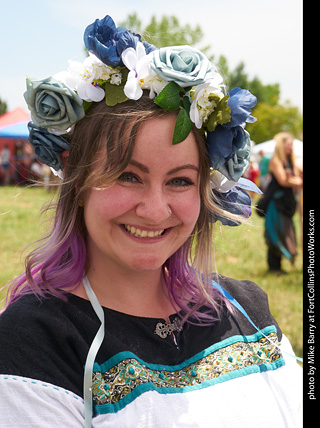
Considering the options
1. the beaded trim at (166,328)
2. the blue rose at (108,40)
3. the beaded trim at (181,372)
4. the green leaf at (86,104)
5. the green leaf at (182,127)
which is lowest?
the beaded trim at (181,372)

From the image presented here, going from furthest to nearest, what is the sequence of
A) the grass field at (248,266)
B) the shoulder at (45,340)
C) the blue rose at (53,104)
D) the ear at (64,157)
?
the grass field at (248,266) → the ear at (64,157) → the blue rose at (53,104) → the shoulder at (45,340)

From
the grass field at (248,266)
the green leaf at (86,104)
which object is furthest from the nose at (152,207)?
the grass field at (248,266)

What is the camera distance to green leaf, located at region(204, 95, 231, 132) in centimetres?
169

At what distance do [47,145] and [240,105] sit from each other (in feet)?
2.12

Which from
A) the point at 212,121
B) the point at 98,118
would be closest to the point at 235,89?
the point at 212,121

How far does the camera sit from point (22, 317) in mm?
1470

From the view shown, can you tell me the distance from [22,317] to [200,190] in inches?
27.5

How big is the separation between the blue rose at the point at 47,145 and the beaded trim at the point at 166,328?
25.1 inches

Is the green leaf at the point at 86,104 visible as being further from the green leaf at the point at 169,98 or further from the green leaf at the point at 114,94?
the green leaf at the point at 169,98

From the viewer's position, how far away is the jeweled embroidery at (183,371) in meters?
1.46

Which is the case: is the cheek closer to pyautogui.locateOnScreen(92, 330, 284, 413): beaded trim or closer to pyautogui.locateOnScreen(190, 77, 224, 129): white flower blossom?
pyautogui.locateOnScreen(190, 77, 224, 129): white flower blossom

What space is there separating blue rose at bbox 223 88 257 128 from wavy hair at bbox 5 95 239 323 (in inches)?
5.1

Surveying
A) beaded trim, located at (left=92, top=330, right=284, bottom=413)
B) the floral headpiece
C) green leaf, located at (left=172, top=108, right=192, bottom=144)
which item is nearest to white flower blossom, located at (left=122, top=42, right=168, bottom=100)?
the floral headpiece

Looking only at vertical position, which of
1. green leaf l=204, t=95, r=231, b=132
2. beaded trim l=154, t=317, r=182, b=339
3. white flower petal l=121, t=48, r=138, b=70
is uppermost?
white flower petal l=121, t=48, r=138, b=70
